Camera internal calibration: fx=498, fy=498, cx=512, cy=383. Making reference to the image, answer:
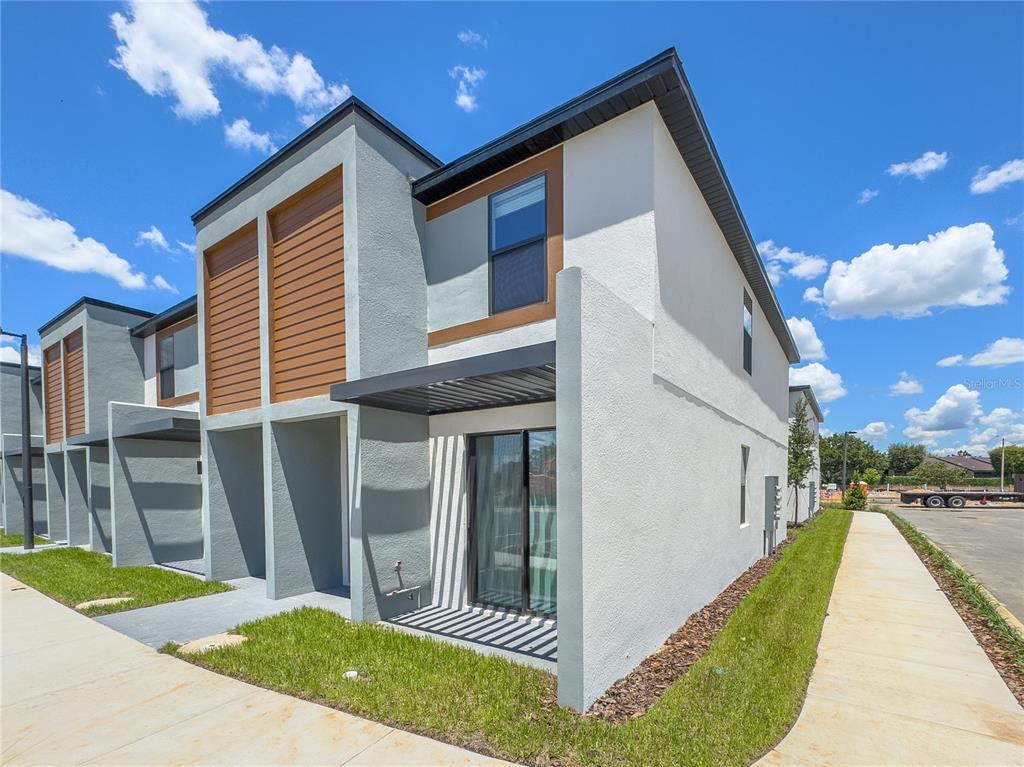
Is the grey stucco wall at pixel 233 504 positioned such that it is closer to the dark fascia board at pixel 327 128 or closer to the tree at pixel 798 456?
the dark fascia board at pixel 327 128

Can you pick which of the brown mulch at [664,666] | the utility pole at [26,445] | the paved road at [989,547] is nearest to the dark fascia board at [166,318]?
the utility pole at [26,445]

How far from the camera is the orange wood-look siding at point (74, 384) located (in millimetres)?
14984

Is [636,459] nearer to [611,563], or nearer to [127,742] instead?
[611,563]

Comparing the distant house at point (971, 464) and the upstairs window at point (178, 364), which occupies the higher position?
the upstairs window at point (178, 364)

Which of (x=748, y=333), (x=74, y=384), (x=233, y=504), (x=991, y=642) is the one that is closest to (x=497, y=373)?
(x=991, y=642)

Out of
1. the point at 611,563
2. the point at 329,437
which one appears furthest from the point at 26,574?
the point at 611,563

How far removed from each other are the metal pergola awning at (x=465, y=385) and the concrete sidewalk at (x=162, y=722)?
3.16 meters

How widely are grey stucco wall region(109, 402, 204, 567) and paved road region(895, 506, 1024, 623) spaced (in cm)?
1604

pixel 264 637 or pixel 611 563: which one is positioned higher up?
pixel 611 563

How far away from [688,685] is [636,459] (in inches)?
85.6

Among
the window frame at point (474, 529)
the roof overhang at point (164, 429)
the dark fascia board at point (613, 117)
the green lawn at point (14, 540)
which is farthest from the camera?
the green lawn at point (14, 540)

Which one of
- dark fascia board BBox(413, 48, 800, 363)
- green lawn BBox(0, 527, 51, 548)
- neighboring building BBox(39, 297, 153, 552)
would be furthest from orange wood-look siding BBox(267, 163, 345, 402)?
green lawn BBox(0, 527, 51, 548)

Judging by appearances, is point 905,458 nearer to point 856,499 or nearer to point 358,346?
point 856,499

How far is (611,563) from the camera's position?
4.78 metres
